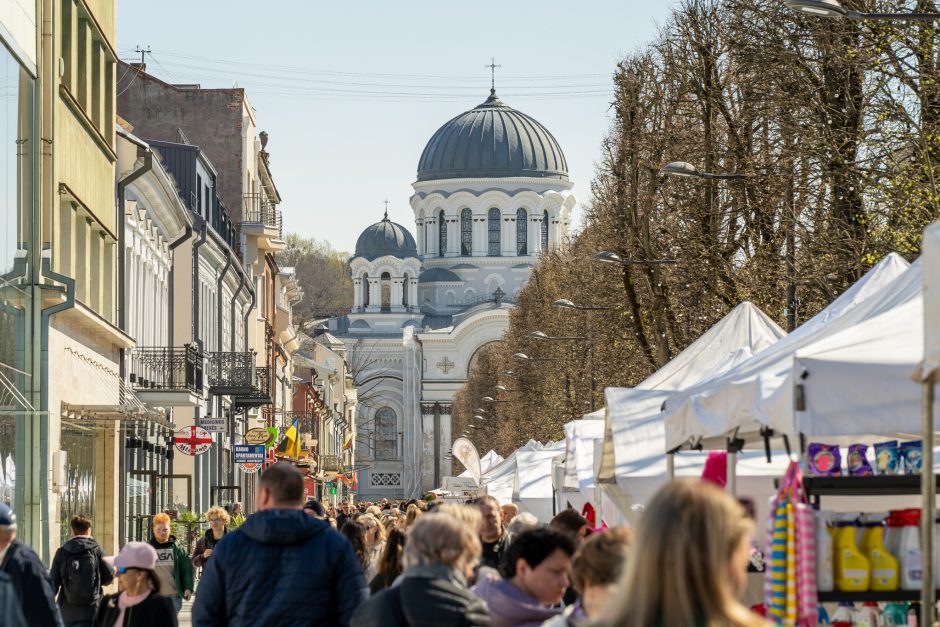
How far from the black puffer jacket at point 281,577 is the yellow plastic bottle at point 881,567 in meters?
2.44

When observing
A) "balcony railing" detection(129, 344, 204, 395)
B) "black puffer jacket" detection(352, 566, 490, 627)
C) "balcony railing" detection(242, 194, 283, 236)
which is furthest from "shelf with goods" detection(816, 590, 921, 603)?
"balcony railing" detection(242, 194, 283, 236)

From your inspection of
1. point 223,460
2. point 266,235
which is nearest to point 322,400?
point 266,235

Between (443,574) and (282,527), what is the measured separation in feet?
5.15

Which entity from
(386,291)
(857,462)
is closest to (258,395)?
(857,462)

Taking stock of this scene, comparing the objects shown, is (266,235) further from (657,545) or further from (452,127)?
(452,127)

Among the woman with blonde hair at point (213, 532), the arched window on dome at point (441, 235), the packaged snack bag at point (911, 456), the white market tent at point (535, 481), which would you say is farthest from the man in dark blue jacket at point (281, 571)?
the arched window on dome at point (441, 235)

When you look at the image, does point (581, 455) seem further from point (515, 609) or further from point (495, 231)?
point (495, 231)

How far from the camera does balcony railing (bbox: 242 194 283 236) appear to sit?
52.6 meters

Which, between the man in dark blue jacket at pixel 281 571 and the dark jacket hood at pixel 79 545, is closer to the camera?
the man in dark blue jacket at pixel 281 571

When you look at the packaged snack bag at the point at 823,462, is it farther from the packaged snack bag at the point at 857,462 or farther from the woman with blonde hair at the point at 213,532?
the woman with blonde hair at the point at 213,532

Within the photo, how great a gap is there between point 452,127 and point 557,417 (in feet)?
338

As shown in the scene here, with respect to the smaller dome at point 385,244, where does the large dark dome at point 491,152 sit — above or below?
above

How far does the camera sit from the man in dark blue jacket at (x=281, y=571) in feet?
25.9

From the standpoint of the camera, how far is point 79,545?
1338 cm
